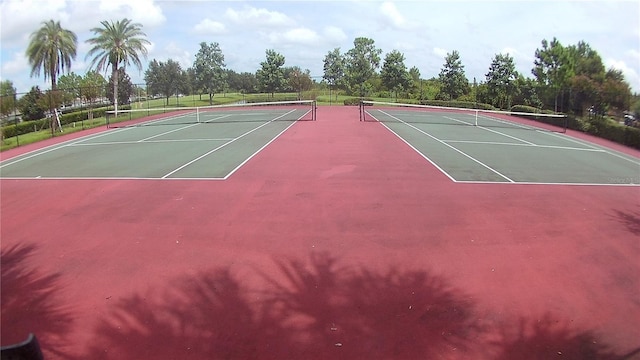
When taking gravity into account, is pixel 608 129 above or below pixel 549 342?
above

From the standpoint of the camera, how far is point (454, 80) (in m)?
55.8

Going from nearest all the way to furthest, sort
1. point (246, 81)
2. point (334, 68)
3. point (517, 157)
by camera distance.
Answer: point (517, 157) < point (334, 68) < point (246, 81)

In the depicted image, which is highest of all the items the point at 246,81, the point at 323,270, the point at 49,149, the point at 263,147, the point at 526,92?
the point at 246,81

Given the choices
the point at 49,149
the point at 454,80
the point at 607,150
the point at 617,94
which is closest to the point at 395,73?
the point at 454,80

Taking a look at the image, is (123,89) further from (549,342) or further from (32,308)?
(549,342)

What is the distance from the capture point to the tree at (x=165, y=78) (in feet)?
179

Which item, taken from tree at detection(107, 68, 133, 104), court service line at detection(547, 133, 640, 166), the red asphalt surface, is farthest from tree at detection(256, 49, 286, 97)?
the red asphalt surface

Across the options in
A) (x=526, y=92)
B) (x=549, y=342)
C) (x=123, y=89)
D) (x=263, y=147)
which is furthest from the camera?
(x=123, y=89)

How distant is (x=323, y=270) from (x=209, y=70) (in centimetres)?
5852

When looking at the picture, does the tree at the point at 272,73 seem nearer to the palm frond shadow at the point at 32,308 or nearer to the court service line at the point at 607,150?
the court service line at the point at 607,150

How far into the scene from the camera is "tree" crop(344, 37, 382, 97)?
65562mm

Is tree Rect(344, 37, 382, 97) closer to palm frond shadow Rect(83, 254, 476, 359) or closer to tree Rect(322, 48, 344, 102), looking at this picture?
tree Rect(322, 48, 344, 102)

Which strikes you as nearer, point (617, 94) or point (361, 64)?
point (617, 94)

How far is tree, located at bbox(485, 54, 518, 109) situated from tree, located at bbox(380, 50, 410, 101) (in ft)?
40.9
